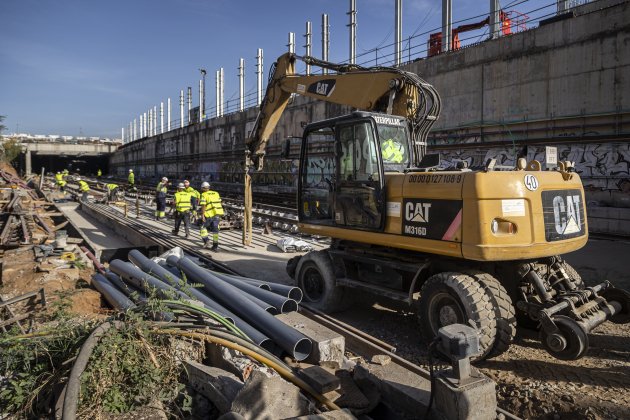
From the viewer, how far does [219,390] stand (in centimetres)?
379

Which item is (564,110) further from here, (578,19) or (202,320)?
(202,320)

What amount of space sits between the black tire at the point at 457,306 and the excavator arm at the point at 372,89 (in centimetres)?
230

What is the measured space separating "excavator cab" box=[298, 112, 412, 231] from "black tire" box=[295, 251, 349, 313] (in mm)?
616

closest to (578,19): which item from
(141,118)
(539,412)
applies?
(539,412)

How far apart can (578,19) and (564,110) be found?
2498 millimetres

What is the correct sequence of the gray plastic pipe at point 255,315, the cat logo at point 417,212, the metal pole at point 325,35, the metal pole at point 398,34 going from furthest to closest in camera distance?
the metal pole at point 325,35
the metal pole at point 398,34
the cat logo at point 417,212
the gray plastic pipe at point 255,315

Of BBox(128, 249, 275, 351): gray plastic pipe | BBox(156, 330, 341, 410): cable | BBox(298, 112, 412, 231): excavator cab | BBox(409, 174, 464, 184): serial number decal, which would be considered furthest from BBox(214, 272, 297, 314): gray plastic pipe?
BBox(409, 174, 464, 184): serial number decal

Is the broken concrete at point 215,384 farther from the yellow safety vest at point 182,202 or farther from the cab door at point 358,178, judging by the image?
the yellow safety vest at point 182,202

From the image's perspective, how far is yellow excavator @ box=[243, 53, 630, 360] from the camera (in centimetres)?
493

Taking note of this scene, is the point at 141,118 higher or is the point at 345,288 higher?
the point at 141,118

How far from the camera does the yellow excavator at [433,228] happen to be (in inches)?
194

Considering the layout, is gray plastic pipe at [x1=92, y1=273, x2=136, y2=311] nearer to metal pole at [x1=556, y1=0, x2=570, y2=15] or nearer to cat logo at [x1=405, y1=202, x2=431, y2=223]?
cat logo at [x1=405, y1=202, x2=431, y2=223]

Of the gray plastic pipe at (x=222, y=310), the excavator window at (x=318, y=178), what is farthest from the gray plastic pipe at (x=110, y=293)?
the excavator window at (x=318, y=178)

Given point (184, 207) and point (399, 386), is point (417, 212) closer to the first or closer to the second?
point (399, 386)
